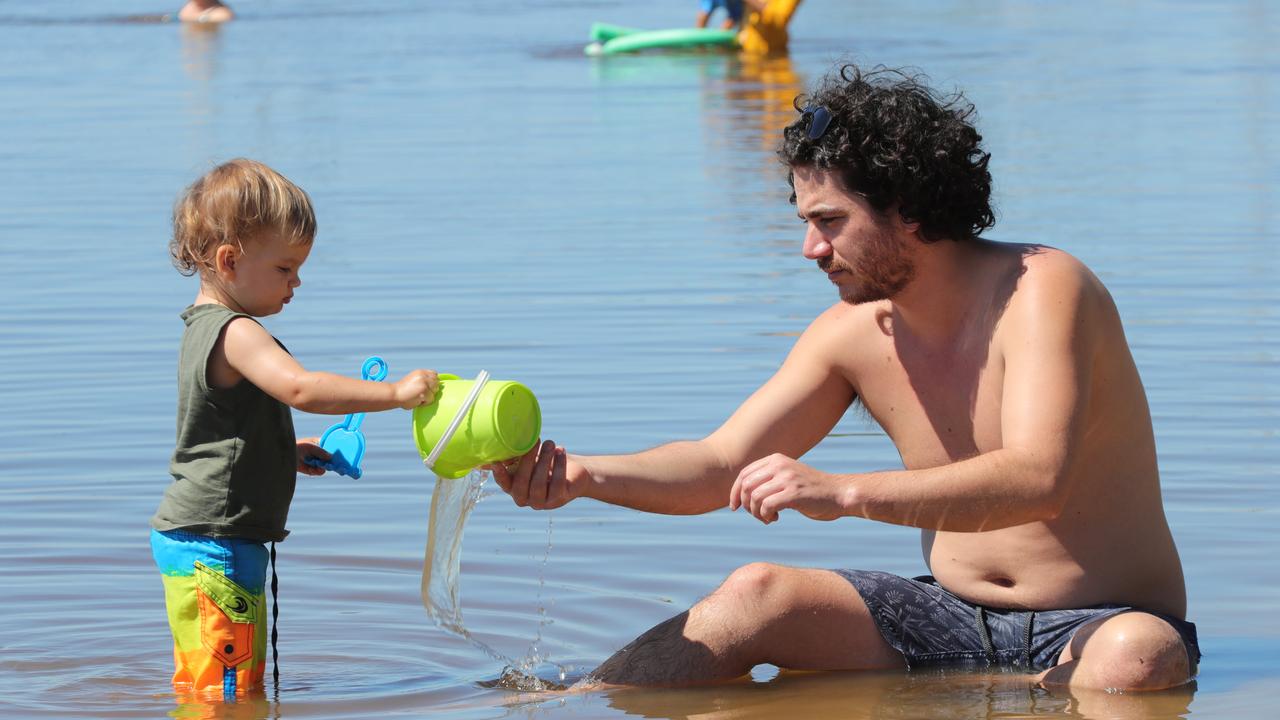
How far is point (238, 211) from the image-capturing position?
4.52 meters

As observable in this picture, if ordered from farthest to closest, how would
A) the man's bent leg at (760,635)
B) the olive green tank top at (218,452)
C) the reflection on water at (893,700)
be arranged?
the man's bent leg at (760,635), the olive green tank top at (218,452), the reflection on water at (893,700)

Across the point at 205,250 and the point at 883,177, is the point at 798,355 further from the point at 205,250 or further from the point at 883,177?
the point at 205,250

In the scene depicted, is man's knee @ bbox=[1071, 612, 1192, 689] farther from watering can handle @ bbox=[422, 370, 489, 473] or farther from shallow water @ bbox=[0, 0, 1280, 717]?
watering can handle @ bbox=[422, 370, 489, 473]

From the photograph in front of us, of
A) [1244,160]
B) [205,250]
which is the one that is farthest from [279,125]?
[205,250]

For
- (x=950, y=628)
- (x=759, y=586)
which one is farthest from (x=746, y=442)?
(x=950, y=628)

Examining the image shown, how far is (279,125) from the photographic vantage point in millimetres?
17156

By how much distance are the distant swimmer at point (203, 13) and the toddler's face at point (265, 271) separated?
29872 mm

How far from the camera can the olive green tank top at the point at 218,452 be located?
4.56 meters

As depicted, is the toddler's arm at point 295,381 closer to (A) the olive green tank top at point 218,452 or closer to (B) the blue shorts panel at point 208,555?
(A) the olive green tank top at point 218,452

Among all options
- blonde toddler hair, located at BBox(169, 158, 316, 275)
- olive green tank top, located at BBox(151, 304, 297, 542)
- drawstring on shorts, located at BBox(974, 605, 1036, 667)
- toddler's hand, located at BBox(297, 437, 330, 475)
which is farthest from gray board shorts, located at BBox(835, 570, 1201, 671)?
blonde toddler hair, located at BBox(169, 158, 316, 275)

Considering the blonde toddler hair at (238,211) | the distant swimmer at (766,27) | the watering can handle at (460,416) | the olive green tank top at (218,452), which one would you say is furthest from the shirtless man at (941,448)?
the distant swimmer at (766,27)

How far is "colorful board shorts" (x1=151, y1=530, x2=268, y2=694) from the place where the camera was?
4.58 meters

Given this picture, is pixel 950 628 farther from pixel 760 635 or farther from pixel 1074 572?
pixel 760 635

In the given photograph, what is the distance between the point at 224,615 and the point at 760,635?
1.26 m
